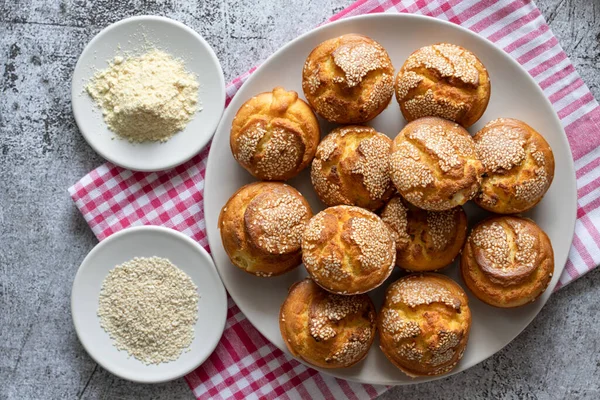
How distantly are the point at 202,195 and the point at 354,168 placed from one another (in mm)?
886

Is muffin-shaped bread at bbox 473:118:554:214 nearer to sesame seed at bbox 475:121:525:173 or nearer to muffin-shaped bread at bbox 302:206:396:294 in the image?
sesame seed at bbox 475:121:525:173

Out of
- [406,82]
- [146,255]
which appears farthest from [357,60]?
A: [146,255]

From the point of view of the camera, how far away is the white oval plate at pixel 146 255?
3.10 meters

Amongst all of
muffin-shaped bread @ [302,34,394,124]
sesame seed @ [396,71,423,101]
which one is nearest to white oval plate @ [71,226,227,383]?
muffin-shaped bread @ [302,34,394,124]

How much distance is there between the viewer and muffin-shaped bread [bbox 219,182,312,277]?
270 cm

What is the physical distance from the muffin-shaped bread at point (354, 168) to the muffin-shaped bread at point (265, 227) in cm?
17

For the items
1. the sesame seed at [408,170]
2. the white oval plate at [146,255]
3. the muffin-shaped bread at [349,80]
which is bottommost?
the white oval plate at [146,255]

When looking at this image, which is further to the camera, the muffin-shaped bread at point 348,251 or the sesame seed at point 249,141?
the sesame seed at point 249,141

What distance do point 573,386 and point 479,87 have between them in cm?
167

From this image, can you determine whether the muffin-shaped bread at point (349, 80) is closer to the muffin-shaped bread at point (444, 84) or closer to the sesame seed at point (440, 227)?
the muffin-shaped bread at point (444, 84)

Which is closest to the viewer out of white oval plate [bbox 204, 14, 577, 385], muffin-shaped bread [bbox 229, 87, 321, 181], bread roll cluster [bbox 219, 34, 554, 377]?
bread roll cluster [bbox 219, 34, 554, 377]

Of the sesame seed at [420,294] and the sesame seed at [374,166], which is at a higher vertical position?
the sesame seed at [374,166]

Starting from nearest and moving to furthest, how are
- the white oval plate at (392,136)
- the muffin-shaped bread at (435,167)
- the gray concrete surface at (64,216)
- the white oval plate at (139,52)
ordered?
the muffin-shaped bread at (435,167)
the white oval plate at (392,136)
the white oval plate at (139,52)
the gray concrete surface at (64,216)

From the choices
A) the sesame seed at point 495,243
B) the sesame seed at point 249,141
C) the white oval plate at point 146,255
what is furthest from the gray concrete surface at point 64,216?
the sesame seed at point 495,243
